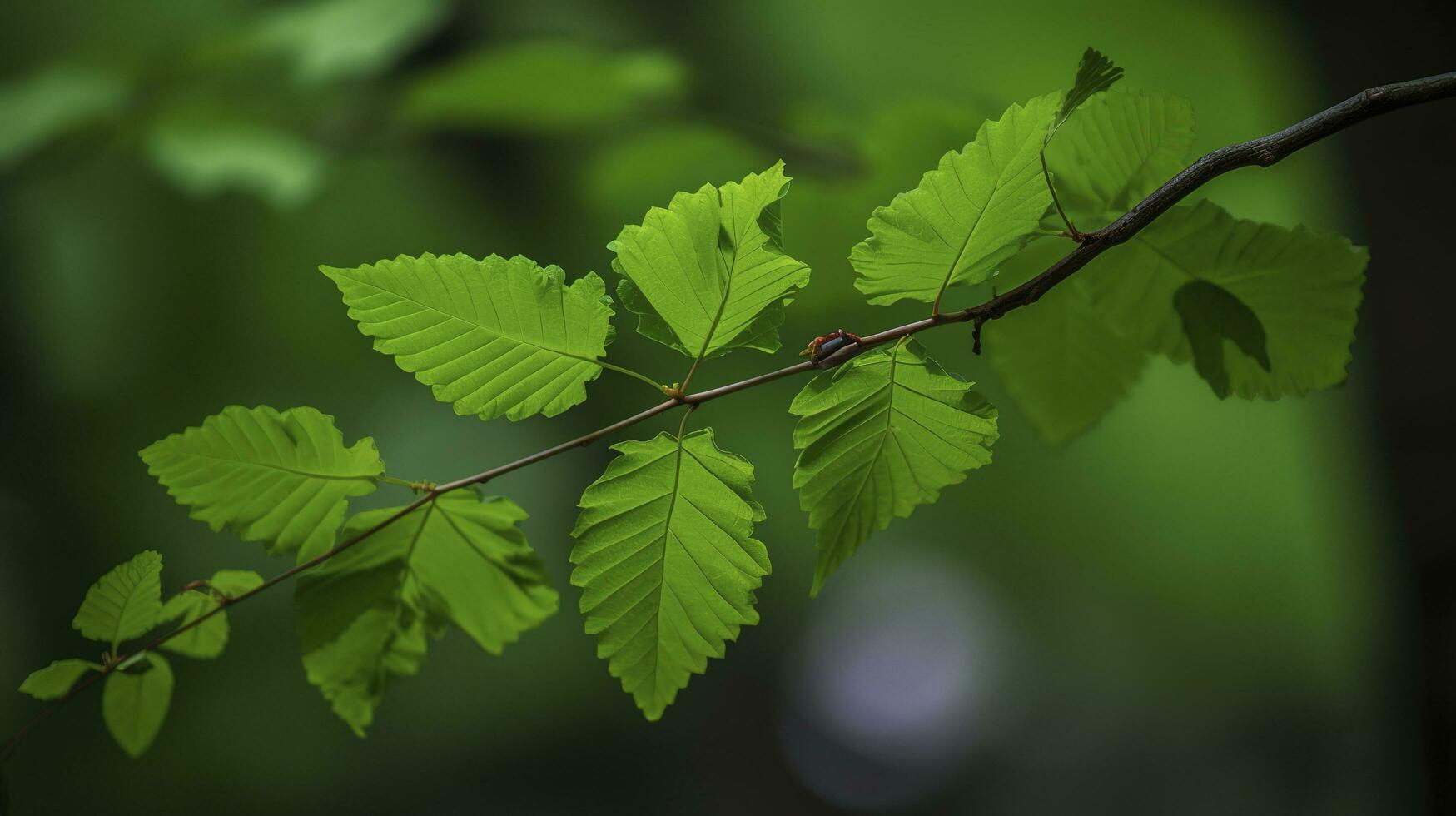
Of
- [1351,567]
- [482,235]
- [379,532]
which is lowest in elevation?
[1351,567]

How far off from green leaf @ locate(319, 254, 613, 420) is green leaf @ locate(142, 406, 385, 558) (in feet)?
0.09

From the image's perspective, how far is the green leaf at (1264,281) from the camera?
252 millimetres

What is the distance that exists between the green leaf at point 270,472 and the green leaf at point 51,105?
94 cm

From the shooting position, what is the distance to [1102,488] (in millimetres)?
1025

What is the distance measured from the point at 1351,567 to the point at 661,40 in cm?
97

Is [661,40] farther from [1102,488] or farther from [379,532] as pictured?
[379,532]

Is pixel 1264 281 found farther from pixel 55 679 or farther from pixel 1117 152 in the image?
pixel 55 679

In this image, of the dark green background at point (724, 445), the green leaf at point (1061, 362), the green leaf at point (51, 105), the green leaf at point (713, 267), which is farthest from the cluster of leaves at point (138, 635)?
the green leaf at point (51, 105)

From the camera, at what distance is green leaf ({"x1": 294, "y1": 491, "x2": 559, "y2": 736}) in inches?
8.3

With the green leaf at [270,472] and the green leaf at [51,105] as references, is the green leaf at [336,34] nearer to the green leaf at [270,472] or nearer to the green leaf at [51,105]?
the green leaf at [51,105]

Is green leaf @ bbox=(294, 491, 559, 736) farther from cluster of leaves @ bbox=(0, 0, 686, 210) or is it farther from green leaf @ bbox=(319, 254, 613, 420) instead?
cluster of leaves @ bbox=(0, 0, 686, 210)

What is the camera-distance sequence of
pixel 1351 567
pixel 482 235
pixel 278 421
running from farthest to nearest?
pixel 482 235
pixel 1351 567
pixel 278 421

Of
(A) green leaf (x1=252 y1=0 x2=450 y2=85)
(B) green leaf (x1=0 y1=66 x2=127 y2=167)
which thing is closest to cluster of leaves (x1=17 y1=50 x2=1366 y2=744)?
(A) green leaf (x1=252 y1=0 x2=450 y2=85)

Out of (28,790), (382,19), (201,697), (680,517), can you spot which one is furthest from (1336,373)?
(28,790)
